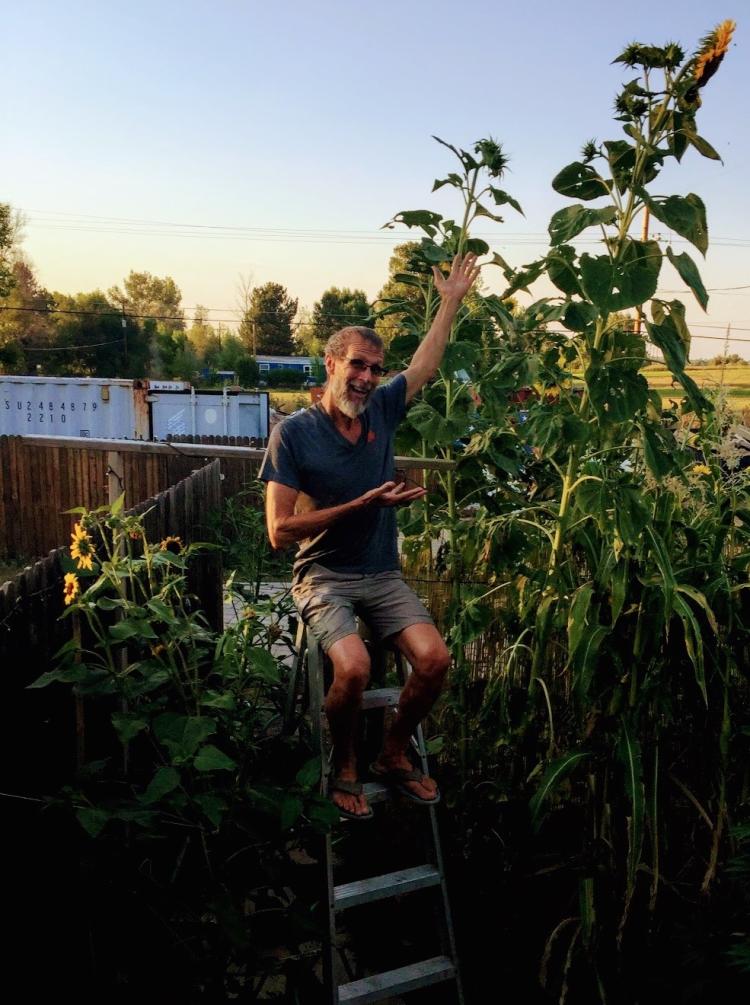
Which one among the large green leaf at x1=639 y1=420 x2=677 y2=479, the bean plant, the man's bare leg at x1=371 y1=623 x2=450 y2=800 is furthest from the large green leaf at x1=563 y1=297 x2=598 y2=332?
the man's bare leg at x1=371 y1=623 x2=450 y2=800

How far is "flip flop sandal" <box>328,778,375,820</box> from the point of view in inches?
106

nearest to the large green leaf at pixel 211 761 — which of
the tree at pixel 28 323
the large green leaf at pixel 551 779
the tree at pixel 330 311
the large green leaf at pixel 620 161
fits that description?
the large green leaf at pixel 551 779

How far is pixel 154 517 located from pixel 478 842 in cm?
227

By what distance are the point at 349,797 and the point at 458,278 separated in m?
1.94

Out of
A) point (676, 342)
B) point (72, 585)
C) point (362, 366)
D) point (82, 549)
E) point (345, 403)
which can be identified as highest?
point (676, 342)

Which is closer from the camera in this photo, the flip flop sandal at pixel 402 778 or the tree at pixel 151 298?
the flip flop sandal at pixel 402 778

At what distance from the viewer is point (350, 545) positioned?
Result: 297cm

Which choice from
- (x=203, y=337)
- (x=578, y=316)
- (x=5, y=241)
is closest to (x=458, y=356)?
(x=578, y=316)

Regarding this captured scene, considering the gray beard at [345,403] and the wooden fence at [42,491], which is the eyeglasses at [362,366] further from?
the wooden fence at [42,491]

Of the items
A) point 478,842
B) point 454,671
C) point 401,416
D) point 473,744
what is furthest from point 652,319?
point 478,842

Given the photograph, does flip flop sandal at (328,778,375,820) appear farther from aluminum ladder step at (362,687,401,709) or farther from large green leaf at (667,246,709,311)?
large green leaf at (667,246,709,311)

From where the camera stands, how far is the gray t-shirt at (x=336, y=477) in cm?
288

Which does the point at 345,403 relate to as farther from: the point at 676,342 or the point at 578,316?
the point at 676,342

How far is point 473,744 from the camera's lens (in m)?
3.22
